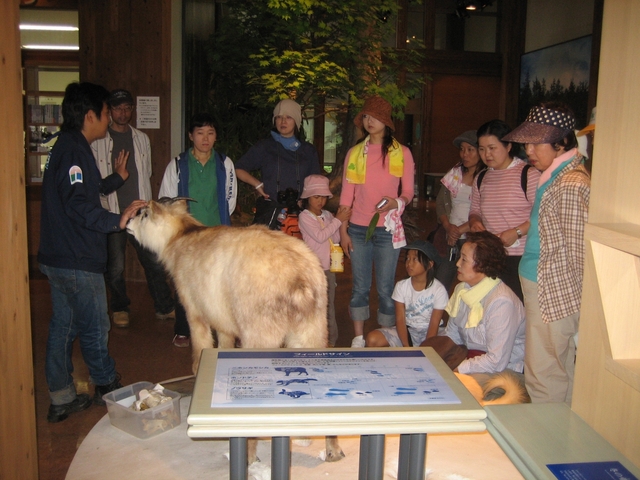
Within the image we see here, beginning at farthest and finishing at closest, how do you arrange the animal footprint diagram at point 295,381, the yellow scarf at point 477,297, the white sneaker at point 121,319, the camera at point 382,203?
1. the white sneaker at point 121,319
2. the camera at point 382,203
3. the yellow scarf at point 477,297
4. the animal footprint diagram at point 295,381

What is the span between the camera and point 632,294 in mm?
1720

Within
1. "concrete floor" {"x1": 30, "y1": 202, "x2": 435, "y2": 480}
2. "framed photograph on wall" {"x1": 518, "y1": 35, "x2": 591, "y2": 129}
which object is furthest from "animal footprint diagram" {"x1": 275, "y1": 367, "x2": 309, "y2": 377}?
"framed photograph on wall" {"x1": 518, "y1": 35, "x2": 591, "y2": 129}

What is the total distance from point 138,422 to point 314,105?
7.30 metres

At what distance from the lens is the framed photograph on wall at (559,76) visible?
38.8 feet

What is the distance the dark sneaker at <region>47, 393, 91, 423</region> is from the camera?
12.5 ft

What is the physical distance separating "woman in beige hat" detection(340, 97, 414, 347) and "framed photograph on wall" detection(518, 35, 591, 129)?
841 cm

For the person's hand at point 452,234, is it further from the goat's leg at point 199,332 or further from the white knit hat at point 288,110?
the goat's leg at point 199,332

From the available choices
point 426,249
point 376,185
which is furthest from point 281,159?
point 426,249

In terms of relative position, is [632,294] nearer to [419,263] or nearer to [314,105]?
[419,263]

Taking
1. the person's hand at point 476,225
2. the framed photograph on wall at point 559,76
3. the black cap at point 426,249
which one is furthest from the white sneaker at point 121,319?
the framed photograph on wall at point 559,76

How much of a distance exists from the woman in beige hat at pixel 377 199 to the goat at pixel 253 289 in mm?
1574

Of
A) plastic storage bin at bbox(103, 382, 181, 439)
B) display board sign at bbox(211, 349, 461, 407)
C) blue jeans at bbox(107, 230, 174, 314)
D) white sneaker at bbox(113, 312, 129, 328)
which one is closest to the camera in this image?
display board sign at bbox(211, 349, 461, 407)

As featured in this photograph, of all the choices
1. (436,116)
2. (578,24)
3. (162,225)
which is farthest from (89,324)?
(436,116)

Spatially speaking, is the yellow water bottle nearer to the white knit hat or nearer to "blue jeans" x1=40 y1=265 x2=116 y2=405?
the white knit hat
